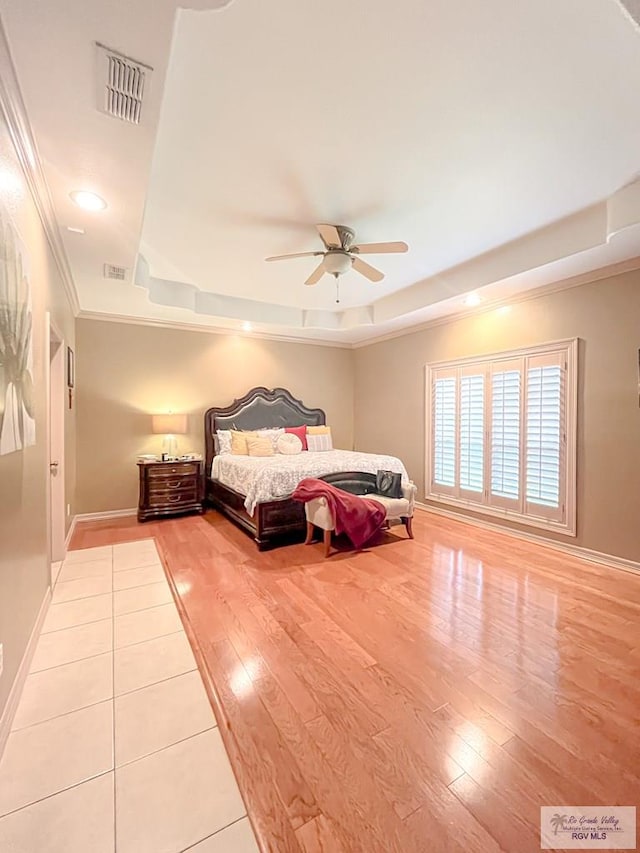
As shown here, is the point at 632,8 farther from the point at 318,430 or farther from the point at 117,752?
the point at 318,430

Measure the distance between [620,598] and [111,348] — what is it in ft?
19.9

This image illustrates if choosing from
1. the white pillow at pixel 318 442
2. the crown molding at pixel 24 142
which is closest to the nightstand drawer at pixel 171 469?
the white pillow at pixel 318 442

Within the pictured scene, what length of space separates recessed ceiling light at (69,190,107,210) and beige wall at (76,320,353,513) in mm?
2855

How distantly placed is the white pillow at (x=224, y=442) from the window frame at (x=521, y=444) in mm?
2934

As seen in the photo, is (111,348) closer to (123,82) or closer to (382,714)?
(123,82)

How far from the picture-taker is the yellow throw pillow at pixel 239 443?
5348 mm

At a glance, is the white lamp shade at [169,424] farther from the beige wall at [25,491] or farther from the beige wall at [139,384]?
the beige wall at [25,491]

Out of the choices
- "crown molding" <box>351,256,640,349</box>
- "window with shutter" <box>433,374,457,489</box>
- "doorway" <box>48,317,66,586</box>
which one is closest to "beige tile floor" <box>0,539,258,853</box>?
"doorway" <box>48,317,66,586</box>

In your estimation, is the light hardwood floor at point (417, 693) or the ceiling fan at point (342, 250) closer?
the light hardwood floor at point (417, 693)

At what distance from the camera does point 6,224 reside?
1.55 m

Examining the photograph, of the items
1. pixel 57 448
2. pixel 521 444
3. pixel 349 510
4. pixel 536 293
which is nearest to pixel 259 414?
→ pixel 349 510

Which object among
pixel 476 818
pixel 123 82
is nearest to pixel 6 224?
pixel 123 82

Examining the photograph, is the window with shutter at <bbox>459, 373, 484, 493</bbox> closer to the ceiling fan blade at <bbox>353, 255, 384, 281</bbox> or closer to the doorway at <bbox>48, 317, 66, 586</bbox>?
the ceiling fan blade at <bbox>353, 255, 384, 281</bbox>

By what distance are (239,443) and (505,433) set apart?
3.54m
